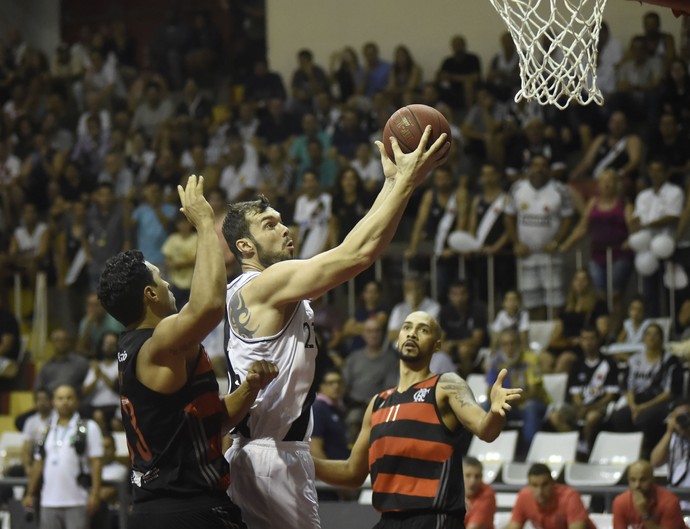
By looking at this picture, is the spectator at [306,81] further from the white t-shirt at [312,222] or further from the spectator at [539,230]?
the spectator at [539,230]

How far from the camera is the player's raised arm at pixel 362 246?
15.4 feet

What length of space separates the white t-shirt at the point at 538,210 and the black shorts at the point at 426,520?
704 centimetres

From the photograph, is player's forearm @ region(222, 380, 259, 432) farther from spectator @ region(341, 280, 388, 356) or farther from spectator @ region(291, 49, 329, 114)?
spectator @ region(291, 49, 329, 114)

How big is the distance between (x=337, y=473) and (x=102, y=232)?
30.7ft

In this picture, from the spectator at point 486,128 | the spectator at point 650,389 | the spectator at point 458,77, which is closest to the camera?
the spectator at point 650,389

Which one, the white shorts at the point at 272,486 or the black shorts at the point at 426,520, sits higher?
the white shorts at the point at 272,486

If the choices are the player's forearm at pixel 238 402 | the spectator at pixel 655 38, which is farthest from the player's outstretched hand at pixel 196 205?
the spectator at pixel 655 38

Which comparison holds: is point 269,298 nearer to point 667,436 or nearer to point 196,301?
point 196,301

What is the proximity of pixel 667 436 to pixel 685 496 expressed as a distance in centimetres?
105

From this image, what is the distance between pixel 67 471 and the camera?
10.6 meters

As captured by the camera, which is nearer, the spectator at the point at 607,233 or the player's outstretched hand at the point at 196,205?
the player's outstretched hand at the point at 196,205

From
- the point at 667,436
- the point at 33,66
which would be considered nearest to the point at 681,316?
the point at 667,436

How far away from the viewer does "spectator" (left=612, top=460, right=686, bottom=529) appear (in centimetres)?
823

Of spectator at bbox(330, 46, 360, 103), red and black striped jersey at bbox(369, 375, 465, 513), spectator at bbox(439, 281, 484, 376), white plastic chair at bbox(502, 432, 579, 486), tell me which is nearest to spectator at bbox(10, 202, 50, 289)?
spectator at bbox(330, 46, 360, 103)
